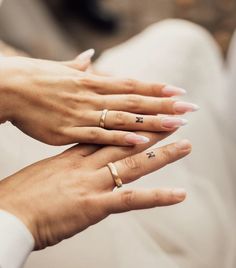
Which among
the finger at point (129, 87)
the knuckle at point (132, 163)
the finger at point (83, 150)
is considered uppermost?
the finger at point (129, 87)

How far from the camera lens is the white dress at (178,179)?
97cm

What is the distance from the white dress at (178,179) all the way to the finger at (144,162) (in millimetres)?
196

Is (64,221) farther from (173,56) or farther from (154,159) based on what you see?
(173,56)

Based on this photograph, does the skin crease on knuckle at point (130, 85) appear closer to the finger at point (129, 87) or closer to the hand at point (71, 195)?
the finger at point (129, 87)

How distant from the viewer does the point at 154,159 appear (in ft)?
2.72

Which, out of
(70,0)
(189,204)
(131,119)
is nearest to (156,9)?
(70,0)

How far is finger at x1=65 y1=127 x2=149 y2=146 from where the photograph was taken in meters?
0.85

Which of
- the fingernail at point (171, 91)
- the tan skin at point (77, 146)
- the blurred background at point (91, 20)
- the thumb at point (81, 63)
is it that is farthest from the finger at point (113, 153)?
the blurred background at point (91, 20)

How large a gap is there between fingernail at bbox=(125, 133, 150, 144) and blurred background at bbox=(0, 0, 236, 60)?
1.45 m

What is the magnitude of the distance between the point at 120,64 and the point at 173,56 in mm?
140

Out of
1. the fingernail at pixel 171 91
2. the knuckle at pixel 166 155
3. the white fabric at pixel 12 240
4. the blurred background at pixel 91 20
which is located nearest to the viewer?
the white fabric at pixel 12 240

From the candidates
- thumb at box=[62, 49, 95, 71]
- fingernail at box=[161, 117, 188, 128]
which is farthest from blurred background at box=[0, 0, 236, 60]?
fingernail at box=[161, 117, 188, 128]

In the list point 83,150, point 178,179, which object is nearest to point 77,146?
point 83,150

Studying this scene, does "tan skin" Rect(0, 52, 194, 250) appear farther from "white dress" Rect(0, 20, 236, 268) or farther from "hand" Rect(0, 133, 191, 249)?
"white dress" Rect(0, 20, 236, 268)
